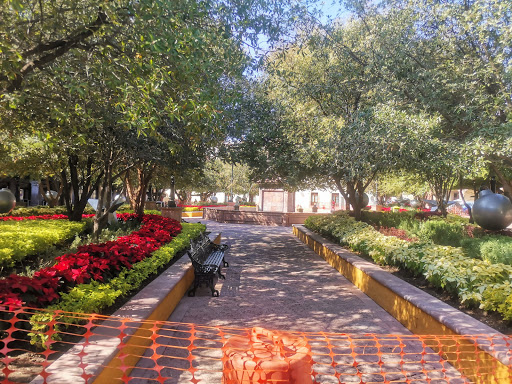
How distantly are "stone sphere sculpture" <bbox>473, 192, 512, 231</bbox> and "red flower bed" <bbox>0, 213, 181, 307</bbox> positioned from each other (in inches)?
373

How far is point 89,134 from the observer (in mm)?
9406

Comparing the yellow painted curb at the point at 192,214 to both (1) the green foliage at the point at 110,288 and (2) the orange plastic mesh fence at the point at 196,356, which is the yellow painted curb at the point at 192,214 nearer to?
(1) the green foliage at the point at 110,288

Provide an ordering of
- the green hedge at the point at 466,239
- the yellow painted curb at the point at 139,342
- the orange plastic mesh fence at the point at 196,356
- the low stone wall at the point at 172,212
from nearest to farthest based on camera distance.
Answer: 1. the orange plastic mesh fence at the point at 196,356
2. the yellow painted curb at the point at 139,342
3. the green hedge at the point at 466,239
4. the low stone wall at the point at 172,212

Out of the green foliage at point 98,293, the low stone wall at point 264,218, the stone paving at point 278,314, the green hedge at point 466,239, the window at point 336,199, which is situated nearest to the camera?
the green foliage at point 98,293

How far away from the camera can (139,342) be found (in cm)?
415

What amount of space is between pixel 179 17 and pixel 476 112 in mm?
9893

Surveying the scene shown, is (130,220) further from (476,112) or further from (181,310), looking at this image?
(476,112)

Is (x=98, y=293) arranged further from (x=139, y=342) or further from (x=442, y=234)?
(x=442, y=234)

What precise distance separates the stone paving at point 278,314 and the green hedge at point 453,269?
3.16ft

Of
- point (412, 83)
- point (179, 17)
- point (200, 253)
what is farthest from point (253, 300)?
point (412, 83)

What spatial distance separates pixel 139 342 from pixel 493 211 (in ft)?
35.2

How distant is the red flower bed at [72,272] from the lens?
384 centimetres

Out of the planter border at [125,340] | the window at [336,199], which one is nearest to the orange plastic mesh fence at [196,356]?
the planter border at [125,340]

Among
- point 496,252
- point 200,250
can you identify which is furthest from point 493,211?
point 200,250
